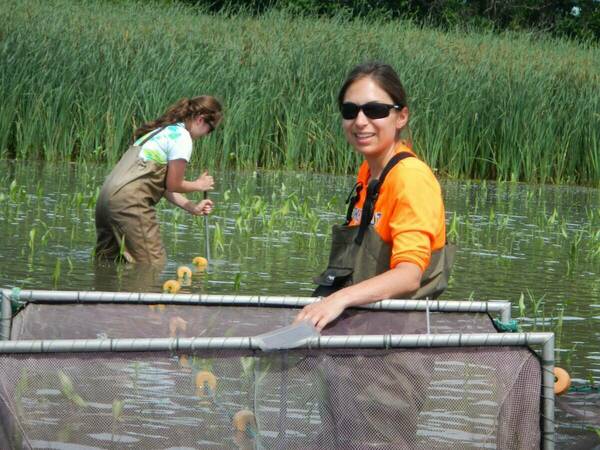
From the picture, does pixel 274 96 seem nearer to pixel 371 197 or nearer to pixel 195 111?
pixel 195 111

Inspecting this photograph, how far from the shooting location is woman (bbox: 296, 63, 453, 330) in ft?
13.4

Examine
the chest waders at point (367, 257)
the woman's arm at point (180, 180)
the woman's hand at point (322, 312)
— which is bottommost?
the woman's arm at point (180, 180)

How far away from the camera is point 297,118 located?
18328mm

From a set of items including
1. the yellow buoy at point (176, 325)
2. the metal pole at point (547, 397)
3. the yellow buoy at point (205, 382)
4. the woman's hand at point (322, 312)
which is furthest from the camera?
the yellow buoy at point (176, 325)

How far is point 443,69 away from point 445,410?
53.2 feet

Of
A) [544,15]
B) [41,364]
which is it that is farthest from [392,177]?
[544,15]

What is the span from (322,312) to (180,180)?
20.5ft

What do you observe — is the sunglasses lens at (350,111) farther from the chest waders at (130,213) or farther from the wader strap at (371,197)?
the chest waders at (130,213)

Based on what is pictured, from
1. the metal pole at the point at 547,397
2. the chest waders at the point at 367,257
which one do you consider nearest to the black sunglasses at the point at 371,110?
the chest waders at the point at 367,257

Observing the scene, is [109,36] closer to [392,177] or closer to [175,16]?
[175,16]

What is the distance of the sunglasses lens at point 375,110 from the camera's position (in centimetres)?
445

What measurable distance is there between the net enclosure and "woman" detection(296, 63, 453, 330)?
1.07 feet

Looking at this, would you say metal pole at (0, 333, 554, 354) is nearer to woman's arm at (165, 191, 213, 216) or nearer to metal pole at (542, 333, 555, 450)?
metal pole at (542, 333, 555, 450)

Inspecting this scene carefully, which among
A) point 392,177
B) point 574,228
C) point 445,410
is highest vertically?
point 392,177
